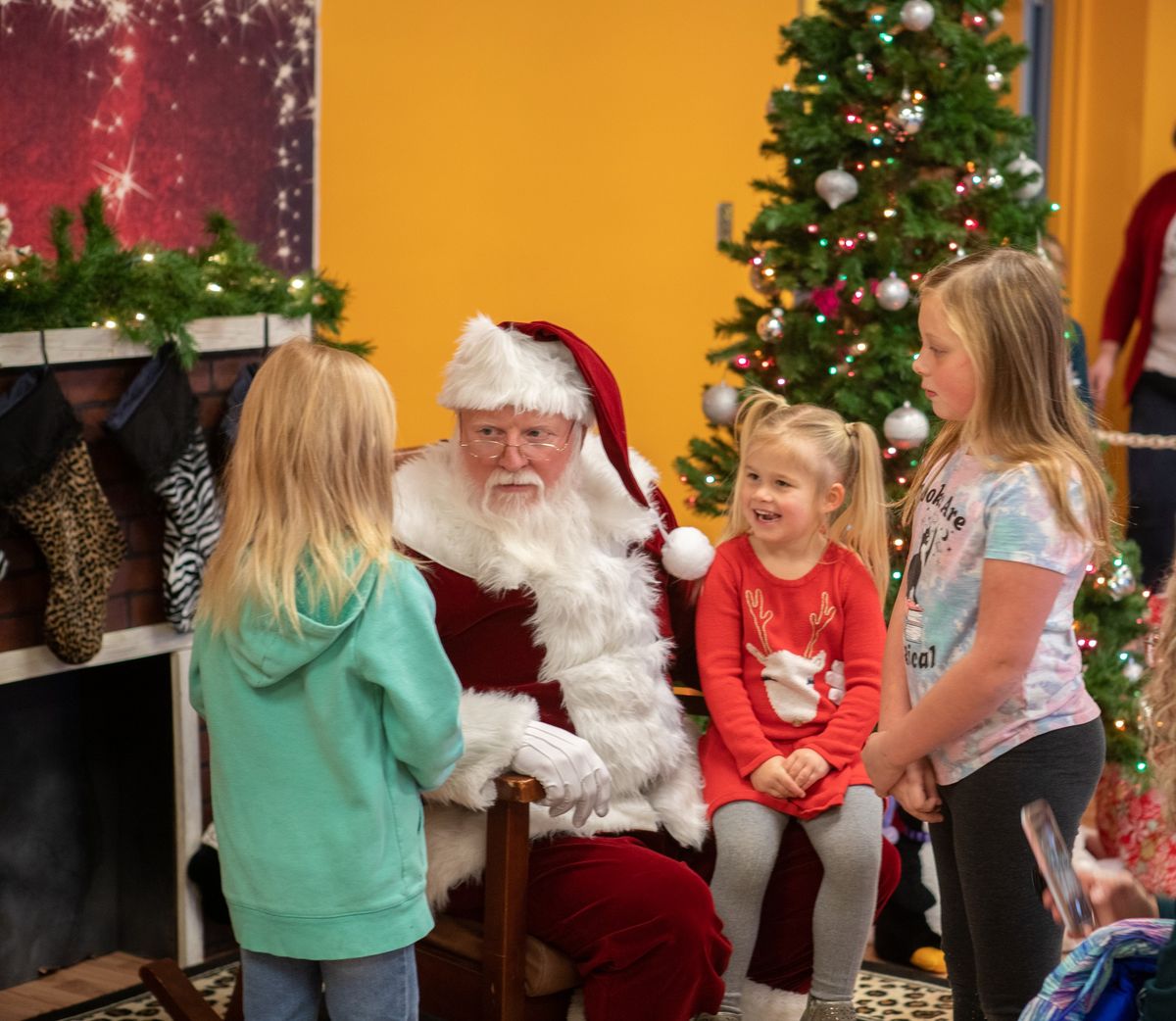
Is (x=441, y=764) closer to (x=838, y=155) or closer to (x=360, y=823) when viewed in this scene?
(x=360, y=823)

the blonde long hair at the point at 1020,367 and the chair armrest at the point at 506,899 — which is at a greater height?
the blonde long hair at the point at 1020,367

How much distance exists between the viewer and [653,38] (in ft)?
19.4

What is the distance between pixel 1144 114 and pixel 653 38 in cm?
193

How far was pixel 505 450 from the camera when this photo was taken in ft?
9.55

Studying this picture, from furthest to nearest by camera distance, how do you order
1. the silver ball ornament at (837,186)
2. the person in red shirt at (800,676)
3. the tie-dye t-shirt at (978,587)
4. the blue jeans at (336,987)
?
the silver ball ornament at (837,186), the person in red shirt at (800,676), the blue jeans at (336,987), the tie-dye t-shirt at (978,587)

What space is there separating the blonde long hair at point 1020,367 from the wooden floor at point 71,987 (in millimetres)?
2346

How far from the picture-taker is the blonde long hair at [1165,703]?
1.79m

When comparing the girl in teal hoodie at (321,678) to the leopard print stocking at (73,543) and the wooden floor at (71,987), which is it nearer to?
the leopard print stocking at (73,543)

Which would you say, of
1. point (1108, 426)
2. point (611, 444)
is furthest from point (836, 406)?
point (1108, 426)

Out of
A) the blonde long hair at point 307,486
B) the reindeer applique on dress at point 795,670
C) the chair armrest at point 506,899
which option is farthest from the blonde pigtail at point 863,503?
the blonde long hair at point 307,486

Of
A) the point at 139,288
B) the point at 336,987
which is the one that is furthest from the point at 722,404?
the point at 336,987

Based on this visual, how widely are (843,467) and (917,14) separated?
4.49ft

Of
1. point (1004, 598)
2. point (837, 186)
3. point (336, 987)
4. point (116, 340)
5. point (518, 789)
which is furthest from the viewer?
point (837, 186)

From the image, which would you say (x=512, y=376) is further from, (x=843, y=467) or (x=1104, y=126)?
(x=1104, y=126)
